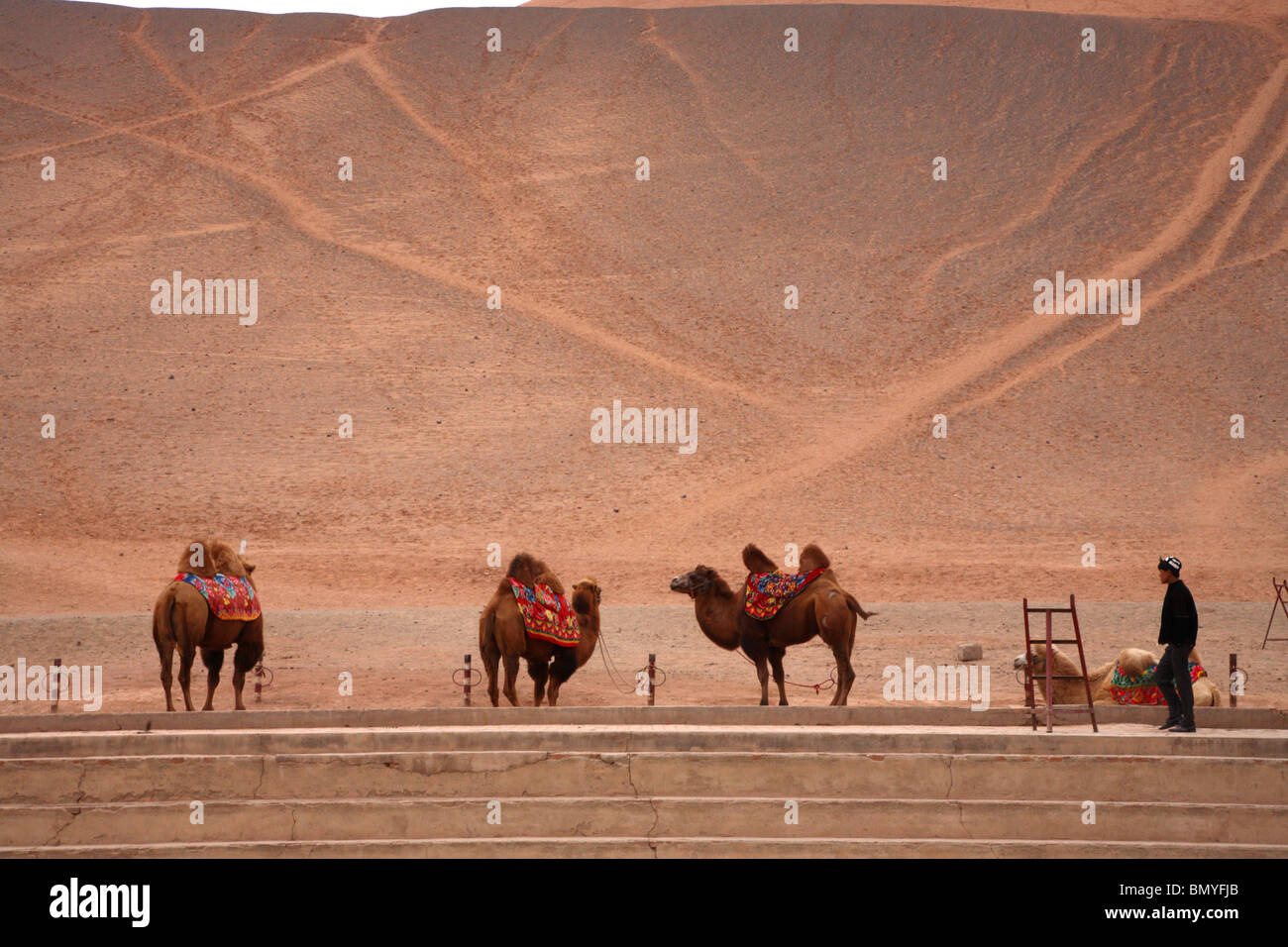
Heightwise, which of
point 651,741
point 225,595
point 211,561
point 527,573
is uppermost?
point 211,561

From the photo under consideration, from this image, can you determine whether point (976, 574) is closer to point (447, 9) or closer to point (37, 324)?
point (37, 324)

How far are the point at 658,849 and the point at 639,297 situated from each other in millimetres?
37690

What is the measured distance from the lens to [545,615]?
16.2m

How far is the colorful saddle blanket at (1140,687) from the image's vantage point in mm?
15219

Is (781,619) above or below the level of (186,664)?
above

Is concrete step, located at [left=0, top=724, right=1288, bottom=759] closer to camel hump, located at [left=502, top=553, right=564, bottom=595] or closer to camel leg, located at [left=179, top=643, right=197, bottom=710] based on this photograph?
camel leg, located at [left=179, top=643, right=197, bottom=710]

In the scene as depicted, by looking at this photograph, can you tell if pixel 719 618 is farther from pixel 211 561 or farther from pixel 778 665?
pixel 211 561

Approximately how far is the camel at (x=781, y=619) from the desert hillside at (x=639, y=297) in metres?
13.1

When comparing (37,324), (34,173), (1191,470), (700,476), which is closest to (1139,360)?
(1191,470)

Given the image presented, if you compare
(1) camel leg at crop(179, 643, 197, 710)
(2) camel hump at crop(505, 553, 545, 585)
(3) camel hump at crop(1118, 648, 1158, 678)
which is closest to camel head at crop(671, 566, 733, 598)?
(2) camel hump at crop(505, 553, 545, 585)

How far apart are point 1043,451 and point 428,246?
71.6 feet

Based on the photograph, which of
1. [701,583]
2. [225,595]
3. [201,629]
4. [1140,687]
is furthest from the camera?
[701,583]

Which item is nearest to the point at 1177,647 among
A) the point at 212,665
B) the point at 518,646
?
the point at 518,646

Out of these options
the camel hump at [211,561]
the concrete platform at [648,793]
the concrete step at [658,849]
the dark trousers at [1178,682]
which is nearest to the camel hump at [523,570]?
the camel hump at [211,561]
